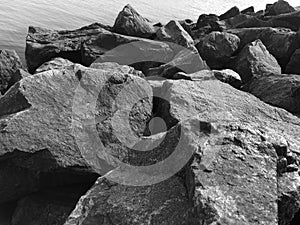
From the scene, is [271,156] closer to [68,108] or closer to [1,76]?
[68,108]

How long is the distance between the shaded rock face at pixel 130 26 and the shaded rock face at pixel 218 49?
7.72 ft

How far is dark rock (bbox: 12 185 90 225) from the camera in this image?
5.36 metres

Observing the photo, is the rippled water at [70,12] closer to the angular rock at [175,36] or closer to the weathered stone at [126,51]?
the weathered stone at [126,51]

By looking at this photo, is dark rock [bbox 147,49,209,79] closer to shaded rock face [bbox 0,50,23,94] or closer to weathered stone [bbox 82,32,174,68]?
weathered stone [bbox 82,32,174,68]

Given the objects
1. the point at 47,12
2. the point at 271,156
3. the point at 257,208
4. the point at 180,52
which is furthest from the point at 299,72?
the point at 47,12

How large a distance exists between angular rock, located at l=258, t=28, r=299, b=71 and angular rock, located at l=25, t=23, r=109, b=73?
210 inches

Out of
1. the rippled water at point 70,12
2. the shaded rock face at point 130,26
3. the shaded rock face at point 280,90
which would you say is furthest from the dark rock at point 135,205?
the rippled water at point 70,12

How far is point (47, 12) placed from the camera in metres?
23.4

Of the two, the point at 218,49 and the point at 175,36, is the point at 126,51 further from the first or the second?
the point at 218,49

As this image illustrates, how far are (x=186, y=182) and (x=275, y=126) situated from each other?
251cm

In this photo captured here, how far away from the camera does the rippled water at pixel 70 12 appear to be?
18.9m

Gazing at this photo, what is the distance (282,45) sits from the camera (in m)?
11.1

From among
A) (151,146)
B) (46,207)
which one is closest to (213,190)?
(151,146)

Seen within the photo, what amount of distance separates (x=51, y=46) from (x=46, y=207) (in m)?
7.16
